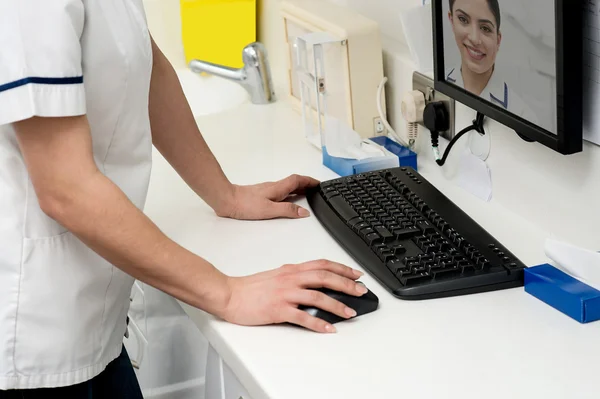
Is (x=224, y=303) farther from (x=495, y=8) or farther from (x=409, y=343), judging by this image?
(x=495, y=8)

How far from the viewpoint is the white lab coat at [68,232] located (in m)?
1.03

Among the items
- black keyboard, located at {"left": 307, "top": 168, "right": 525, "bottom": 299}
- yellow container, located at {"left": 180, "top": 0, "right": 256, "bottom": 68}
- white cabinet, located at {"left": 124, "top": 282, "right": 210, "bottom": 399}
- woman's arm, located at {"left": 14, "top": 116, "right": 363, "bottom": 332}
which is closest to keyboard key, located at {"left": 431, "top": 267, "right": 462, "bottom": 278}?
black keyboard, located at {"left": 307, "top": 168, "right": 525, "bottom": 299}

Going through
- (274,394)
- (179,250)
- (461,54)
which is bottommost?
(274,394)

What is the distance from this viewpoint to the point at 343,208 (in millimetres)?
1355

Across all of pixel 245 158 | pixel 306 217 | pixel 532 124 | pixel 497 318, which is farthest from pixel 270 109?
pixel 497 318

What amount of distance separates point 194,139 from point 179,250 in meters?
0.37

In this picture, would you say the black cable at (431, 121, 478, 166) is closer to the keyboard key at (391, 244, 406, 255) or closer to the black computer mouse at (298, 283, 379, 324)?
the keyboard key at (391, 244, 406, 255)

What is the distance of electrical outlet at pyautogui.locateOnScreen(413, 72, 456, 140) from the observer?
1500mm

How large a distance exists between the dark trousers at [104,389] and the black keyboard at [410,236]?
38 cm

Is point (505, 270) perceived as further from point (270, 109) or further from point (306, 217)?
point (270, 109)

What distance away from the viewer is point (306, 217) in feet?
4.61

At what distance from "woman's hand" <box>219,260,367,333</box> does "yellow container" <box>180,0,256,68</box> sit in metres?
1.26

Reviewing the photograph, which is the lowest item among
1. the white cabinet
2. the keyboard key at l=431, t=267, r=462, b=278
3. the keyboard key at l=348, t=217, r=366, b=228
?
the white cabinet

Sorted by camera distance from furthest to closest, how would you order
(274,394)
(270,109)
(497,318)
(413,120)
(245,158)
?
(270,109) < (245,158) < (413,120) < (497,318) < (274,394)
